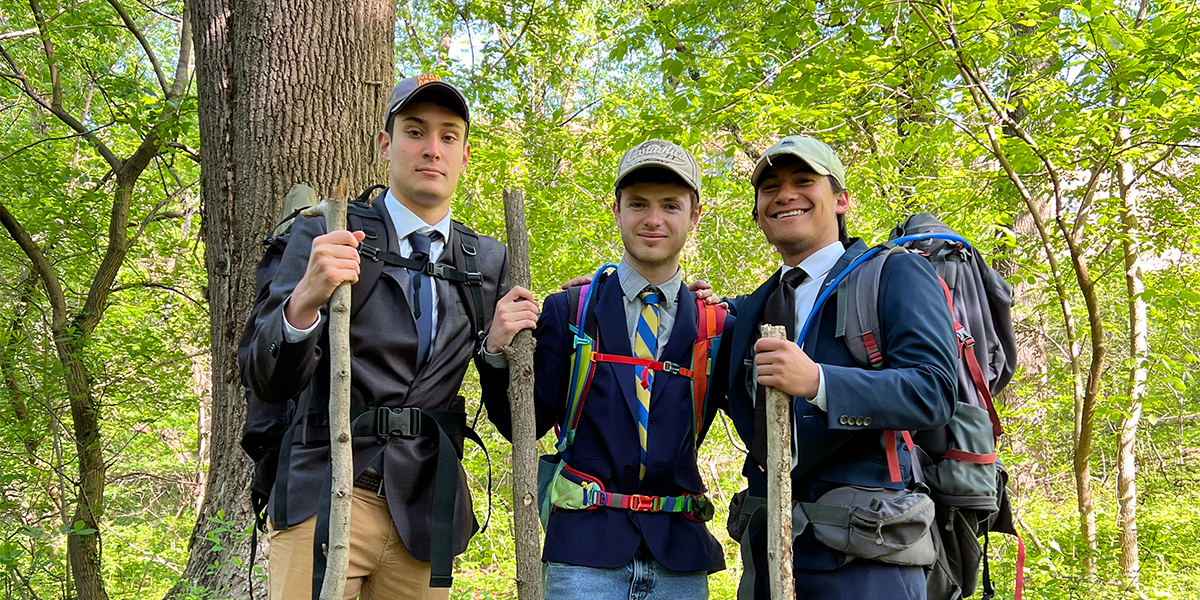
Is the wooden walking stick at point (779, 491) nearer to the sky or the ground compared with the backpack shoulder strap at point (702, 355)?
nearer to the ground

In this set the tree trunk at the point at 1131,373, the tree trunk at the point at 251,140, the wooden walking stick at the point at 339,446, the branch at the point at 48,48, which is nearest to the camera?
the wooden walking stick at the point at 339,446

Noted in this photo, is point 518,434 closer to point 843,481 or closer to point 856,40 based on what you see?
point 843,481

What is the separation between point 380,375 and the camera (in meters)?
2.57

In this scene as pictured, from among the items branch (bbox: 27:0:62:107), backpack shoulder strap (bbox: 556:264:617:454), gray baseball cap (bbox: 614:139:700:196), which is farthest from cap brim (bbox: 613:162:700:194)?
branch (bbox: 27:0:62:107)

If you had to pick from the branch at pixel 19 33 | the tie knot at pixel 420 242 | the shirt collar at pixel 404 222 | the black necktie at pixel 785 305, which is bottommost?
the black necktie at pixel 785 305

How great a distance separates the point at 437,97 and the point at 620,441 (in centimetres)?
135

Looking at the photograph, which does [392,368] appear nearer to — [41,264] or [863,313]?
[863,313]

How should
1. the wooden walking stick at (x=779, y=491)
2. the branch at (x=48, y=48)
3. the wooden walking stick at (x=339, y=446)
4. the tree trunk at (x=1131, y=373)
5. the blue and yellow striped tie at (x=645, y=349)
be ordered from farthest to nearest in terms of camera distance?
1. the branch at (x=48, y=48)
2. the tree trunk at (x=1131, y=373)
3. the blue and yellow striped tie at (x=645, y=349)
4. the wooden walking stick at (x=339, y=446)
5. the wooden walking stick at (x=779, y=491)

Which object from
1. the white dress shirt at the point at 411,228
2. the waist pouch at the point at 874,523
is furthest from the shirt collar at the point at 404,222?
the waist pouch at the point at 874,523

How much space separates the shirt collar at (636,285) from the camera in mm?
2926

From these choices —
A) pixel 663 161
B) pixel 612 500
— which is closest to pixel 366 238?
pixel 663 161

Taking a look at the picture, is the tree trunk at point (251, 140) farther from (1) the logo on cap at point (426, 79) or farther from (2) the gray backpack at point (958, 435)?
(2) the gray backpack at point (958, 435)

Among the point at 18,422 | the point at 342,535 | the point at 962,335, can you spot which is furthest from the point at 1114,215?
the point at 18,422

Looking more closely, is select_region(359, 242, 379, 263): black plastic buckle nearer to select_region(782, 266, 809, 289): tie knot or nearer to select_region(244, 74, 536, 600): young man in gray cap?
select_region(244, 74, 536, 600): young man in gray cap
